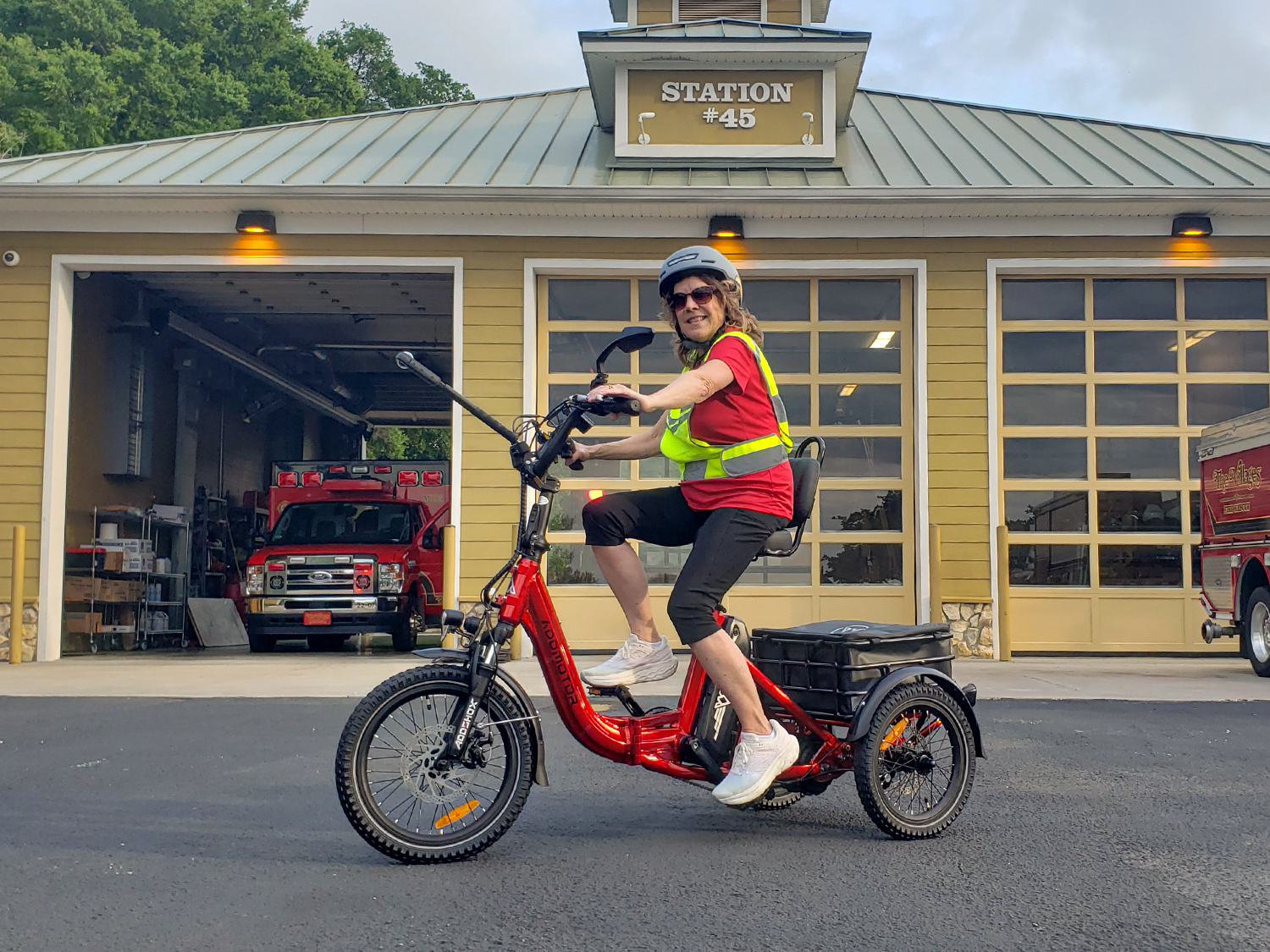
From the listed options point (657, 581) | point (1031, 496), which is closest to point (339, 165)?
point (657, 581)

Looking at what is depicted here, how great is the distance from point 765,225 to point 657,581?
3638mm

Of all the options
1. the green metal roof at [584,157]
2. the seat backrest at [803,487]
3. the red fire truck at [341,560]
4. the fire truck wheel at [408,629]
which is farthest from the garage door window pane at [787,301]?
the seat backrest at [803,487]

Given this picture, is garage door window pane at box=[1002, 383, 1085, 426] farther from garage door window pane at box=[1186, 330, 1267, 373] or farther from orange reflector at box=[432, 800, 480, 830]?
orange reflector at box=[432, 800, 480, 830]

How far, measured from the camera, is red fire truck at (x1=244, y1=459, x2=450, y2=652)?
1472cm

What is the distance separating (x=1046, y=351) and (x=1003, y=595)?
2569 mm

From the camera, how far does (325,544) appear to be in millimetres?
15195

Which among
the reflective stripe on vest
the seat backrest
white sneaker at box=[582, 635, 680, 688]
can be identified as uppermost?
the reflective stripe on vest

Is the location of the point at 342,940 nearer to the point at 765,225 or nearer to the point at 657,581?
the point at 657,581

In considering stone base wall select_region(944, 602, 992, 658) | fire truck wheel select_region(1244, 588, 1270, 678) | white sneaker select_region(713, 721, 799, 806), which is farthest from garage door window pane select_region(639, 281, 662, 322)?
white sneaker select_region(713, 721, 799, 806)

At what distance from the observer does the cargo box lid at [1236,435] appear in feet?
35.8

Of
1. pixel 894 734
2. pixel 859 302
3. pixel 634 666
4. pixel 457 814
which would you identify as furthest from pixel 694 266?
pixel 859 302

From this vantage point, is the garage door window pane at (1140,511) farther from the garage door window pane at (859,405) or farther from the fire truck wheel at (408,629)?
the fire truck wheel at (408,629)

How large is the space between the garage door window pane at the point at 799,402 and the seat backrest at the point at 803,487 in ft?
26.3

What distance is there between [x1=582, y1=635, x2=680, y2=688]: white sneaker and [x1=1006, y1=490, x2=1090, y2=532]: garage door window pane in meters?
8.72
